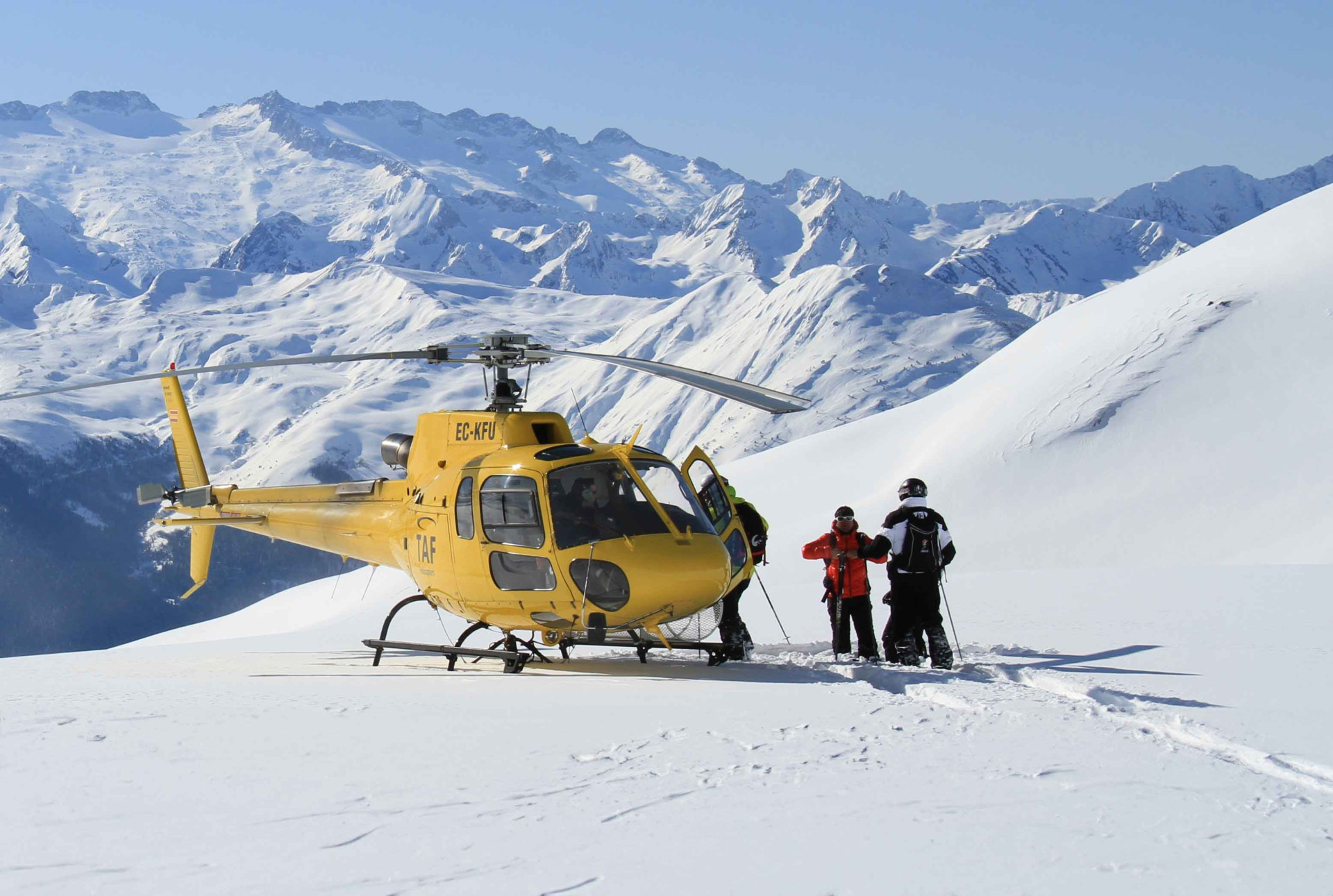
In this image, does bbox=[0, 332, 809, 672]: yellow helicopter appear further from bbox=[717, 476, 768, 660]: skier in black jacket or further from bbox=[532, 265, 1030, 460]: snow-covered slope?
bbox=[532, 265, 1030, 460]: snow-covered slope

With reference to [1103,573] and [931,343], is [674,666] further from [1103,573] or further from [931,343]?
[931,343]

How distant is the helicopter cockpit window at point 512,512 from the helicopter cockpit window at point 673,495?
91 centimetres

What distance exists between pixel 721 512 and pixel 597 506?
1.33 metres

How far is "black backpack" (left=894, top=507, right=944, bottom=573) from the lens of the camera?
9422 millimetres

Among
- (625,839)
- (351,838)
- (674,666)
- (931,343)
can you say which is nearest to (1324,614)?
(674,666)

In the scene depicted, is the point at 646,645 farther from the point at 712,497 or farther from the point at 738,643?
the point at 712,497

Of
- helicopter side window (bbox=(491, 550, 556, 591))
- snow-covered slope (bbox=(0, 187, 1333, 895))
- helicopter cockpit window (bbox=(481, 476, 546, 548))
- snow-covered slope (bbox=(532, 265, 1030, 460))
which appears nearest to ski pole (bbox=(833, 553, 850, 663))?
snow-covered slope (bbox=(0, 187, 1333, 895))

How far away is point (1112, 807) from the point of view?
15.1ft

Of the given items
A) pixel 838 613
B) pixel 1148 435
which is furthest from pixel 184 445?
pixel 1148 435

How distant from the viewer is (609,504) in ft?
30.0

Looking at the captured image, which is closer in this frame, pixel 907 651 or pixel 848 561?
pixel 907 651

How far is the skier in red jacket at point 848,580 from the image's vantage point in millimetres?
9922

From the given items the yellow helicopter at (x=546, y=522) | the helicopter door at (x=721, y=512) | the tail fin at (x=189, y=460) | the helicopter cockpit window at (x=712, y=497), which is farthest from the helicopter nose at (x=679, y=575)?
the tail fin at (x=189, y=460)

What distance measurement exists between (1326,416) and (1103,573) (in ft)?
44.8
